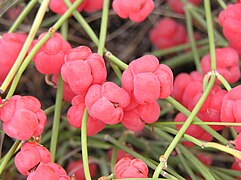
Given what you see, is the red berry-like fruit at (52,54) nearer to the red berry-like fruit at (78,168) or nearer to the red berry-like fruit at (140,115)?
the red berry-like fruit at (140,115)

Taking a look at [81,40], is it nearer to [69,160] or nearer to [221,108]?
[69,160]

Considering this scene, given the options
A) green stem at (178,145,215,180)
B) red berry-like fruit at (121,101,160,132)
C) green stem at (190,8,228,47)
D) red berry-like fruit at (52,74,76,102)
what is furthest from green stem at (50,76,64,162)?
green stem at (190,8,228,47)

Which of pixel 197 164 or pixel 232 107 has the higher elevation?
pixel 232 107

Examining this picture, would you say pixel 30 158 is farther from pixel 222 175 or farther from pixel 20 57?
pixel 222 175

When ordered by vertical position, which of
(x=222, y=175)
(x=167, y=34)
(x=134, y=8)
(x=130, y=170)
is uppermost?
(x=134, y=8)

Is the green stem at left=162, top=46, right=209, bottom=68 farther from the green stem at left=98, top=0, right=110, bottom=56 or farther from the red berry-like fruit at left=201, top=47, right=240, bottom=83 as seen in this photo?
the green stem at left=98, top=0, right=110, bottom=56

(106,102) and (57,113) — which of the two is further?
(57,113)

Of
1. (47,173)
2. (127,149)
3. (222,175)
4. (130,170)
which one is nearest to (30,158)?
(47,173)

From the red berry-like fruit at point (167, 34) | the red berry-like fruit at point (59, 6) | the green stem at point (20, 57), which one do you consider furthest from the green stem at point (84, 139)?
the red berry-like fruit at point (167, 34)
